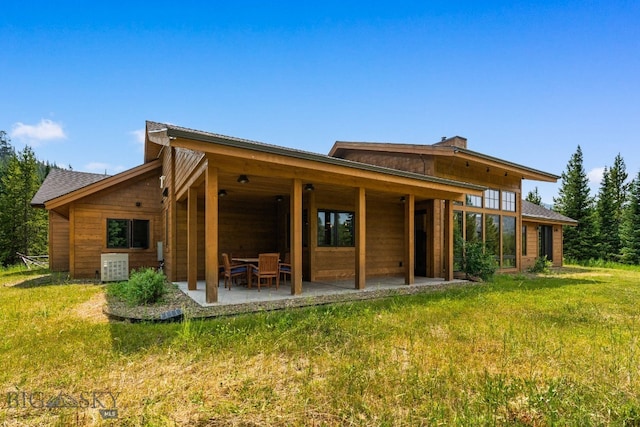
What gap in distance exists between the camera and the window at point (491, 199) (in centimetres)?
1198

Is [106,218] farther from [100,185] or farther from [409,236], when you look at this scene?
[409,236]

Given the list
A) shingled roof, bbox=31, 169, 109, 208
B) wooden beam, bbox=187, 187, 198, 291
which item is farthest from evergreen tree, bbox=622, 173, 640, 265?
shingled roof, bbox=31, 169, 109, 208

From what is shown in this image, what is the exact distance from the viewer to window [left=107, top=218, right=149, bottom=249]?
37.5ft

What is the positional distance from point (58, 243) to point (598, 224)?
30.9 meters

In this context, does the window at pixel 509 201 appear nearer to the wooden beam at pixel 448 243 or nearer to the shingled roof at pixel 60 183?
the wooden beam at pixel 448 243

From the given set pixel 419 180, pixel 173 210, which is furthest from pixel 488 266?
pixel 173 210

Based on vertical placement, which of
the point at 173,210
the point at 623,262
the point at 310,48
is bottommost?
the point at 623,262

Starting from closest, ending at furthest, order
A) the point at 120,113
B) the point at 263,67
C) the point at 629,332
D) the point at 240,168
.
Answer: the point at 629,332 → the point at 240,168 → the point at 263,67 → the point at 120,113

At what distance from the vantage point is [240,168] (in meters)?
6.16

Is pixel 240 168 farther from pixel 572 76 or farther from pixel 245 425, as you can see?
pixel 572 76

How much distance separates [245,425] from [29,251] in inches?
945

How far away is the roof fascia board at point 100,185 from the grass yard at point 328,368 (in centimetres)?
534

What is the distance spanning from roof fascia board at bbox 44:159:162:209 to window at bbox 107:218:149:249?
48.1 inches

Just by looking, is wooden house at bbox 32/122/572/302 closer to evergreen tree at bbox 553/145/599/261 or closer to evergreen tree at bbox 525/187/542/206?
evergreen tree at bbox 553/145/599/261
